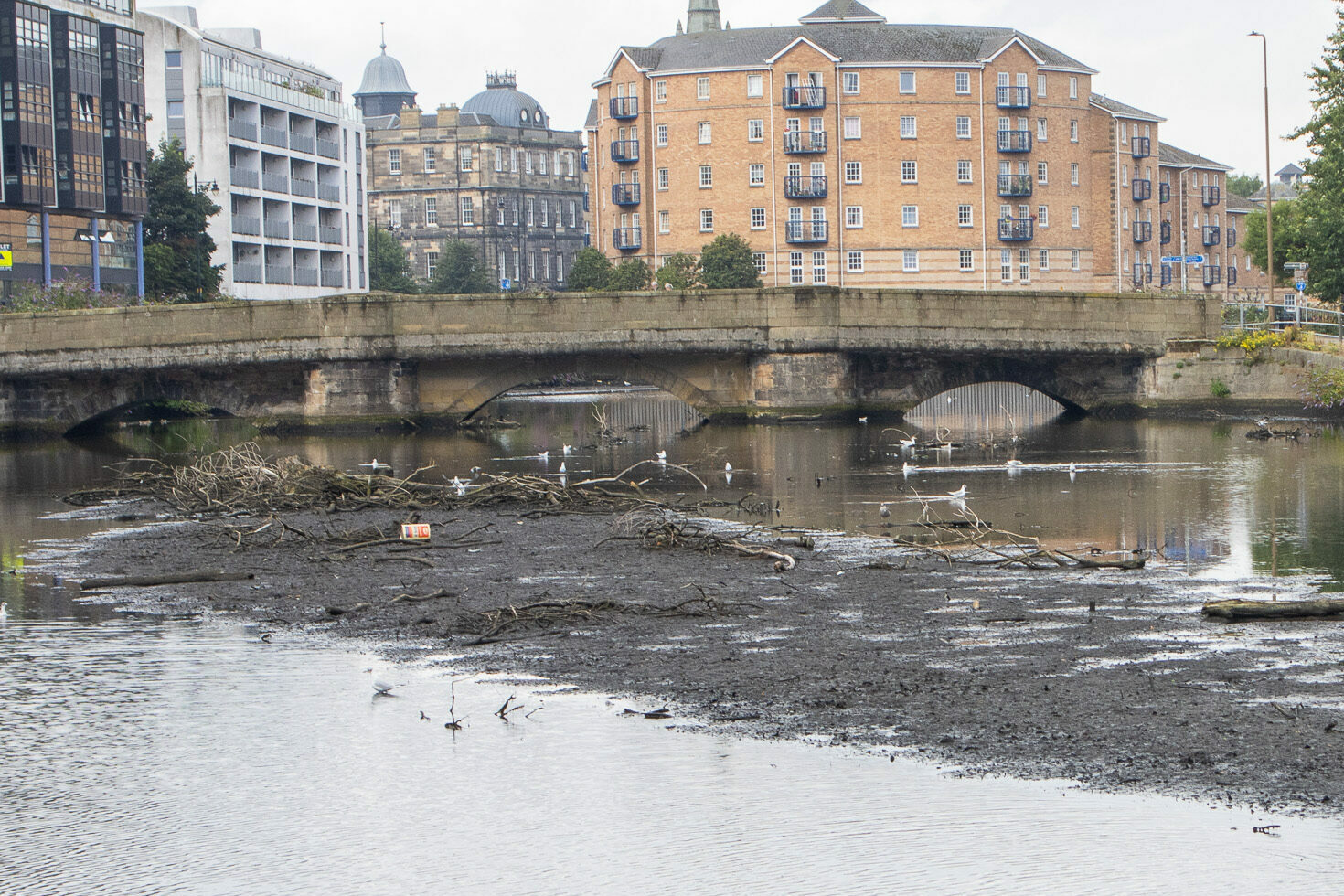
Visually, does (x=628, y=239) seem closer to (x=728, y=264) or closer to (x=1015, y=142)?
(x=728, y=264)

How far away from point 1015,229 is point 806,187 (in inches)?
459

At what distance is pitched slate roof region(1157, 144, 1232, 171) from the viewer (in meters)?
107

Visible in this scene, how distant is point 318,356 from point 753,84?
50.6m

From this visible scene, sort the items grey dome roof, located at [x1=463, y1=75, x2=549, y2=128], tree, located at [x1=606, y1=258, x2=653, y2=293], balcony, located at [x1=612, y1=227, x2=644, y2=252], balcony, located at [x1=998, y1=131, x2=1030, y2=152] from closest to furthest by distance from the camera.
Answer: tree, located at [x1=606, y1=258, x2=653, y2=293]
balcony, located at [x1=998, y1=131, x2=1030, y2=152]
balcony, located at [x1=612, y1=227, x2=644, y2=252]
grey dome roof, located at [x1=463, y1=75, x2=549, y2=128]

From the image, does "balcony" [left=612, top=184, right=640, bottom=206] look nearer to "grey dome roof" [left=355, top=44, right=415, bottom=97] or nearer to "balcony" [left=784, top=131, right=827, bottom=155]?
"balcony" [left=784, top=131, right=827, bottom=155]

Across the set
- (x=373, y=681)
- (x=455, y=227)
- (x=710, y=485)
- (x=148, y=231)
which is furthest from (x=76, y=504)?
(x=455, y=227)

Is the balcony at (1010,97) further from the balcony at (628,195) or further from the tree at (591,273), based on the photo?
the tree at (591,273)

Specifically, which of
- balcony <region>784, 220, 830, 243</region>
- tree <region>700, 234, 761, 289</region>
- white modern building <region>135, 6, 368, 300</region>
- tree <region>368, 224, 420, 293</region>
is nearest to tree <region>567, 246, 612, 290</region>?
tree <region>700, 234, 761, 289</region>

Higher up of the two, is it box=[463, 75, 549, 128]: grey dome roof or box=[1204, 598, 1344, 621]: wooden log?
box=[463, 75, 549, 128]: grey dome roof

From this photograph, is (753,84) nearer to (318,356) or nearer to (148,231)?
(148,231)

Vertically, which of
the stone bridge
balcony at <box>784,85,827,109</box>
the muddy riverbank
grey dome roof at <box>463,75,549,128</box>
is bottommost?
the muddy riverbank

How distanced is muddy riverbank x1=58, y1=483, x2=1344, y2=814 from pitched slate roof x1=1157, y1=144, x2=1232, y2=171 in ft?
310

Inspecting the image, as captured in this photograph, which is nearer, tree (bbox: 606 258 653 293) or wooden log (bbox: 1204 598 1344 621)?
wooden log (bbox: 1204 598 1344 621)

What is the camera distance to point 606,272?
3531 inches
